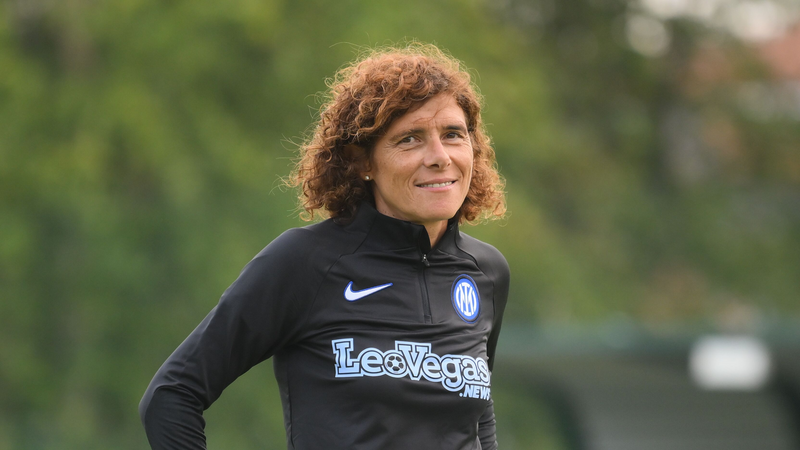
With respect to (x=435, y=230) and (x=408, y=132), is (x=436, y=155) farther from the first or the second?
(x=435, y=230)

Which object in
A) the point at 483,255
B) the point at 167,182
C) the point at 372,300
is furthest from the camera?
the point at 167,182

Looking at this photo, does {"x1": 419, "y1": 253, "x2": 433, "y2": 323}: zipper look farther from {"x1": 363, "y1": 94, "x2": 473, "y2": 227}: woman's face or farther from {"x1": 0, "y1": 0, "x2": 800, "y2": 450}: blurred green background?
{"x1": 0, "y1": 0, "x2": 800, "y2": 450}: blurred green background

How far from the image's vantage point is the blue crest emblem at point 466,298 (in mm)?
2664

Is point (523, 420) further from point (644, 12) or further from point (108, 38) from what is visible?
point (644, 12)

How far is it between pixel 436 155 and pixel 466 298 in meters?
0.38

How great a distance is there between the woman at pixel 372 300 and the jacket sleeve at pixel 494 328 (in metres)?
0.02

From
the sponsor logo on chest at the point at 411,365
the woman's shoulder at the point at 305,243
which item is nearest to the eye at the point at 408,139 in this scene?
the woman's shoulder at the point at 305,243

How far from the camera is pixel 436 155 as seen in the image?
261 cm

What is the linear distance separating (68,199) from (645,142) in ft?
33.6

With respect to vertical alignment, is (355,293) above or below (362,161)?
below

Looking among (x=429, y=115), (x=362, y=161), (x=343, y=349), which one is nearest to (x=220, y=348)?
(x=343, y=349)

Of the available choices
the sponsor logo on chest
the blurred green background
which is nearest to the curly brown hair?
the sponsor logo on chest

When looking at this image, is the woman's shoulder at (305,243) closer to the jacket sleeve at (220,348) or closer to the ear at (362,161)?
the jacket sleeve at (220,348)

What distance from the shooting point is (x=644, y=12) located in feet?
57.9
